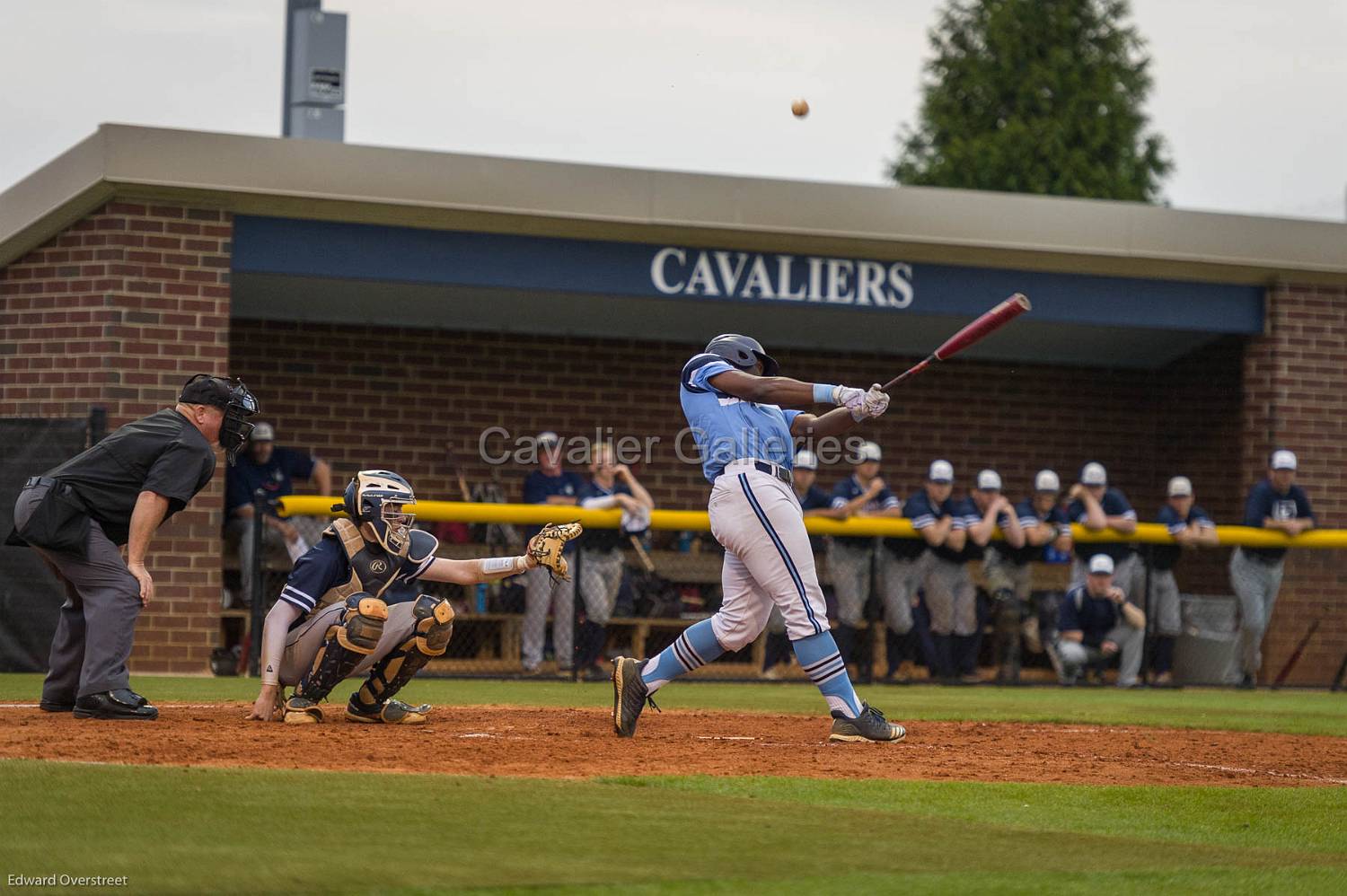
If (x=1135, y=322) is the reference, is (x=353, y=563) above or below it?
below

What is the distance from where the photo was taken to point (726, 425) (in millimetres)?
7504

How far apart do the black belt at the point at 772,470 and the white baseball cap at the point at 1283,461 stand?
8468mm

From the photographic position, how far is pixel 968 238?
15086mm

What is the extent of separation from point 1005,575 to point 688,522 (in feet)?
9.41

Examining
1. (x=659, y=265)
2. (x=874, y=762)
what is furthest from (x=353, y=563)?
(x=659, y=265)

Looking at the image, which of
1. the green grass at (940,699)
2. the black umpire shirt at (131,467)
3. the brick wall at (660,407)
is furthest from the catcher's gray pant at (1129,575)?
the black umpire shirt at (131,467)

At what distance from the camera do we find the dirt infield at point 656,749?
641 centimetres

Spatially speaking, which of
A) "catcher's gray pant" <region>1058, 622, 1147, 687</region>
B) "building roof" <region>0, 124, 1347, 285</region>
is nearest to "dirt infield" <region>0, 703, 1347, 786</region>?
"catcher's gray pant" <region>1058, 622, 1147, 687</region>

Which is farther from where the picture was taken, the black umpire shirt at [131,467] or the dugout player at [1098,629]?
the dugout player at [1098,629]

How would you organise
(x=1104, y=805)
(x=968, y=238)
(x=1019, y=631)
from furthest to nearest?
(x=968, y=238)
(x=1019, y=631)
(x=1104, y=805)

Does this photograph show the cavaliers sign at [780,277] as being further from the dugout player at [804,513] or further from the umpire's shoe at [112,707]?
the umpire's shoe at [112,707]

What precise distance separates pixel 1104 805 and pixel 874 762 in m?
1.15

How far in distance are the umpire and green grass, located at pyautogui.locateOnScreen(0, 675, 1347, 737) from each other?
163cm

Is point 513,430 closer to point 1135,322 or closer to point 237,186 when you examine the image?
point 237,186
